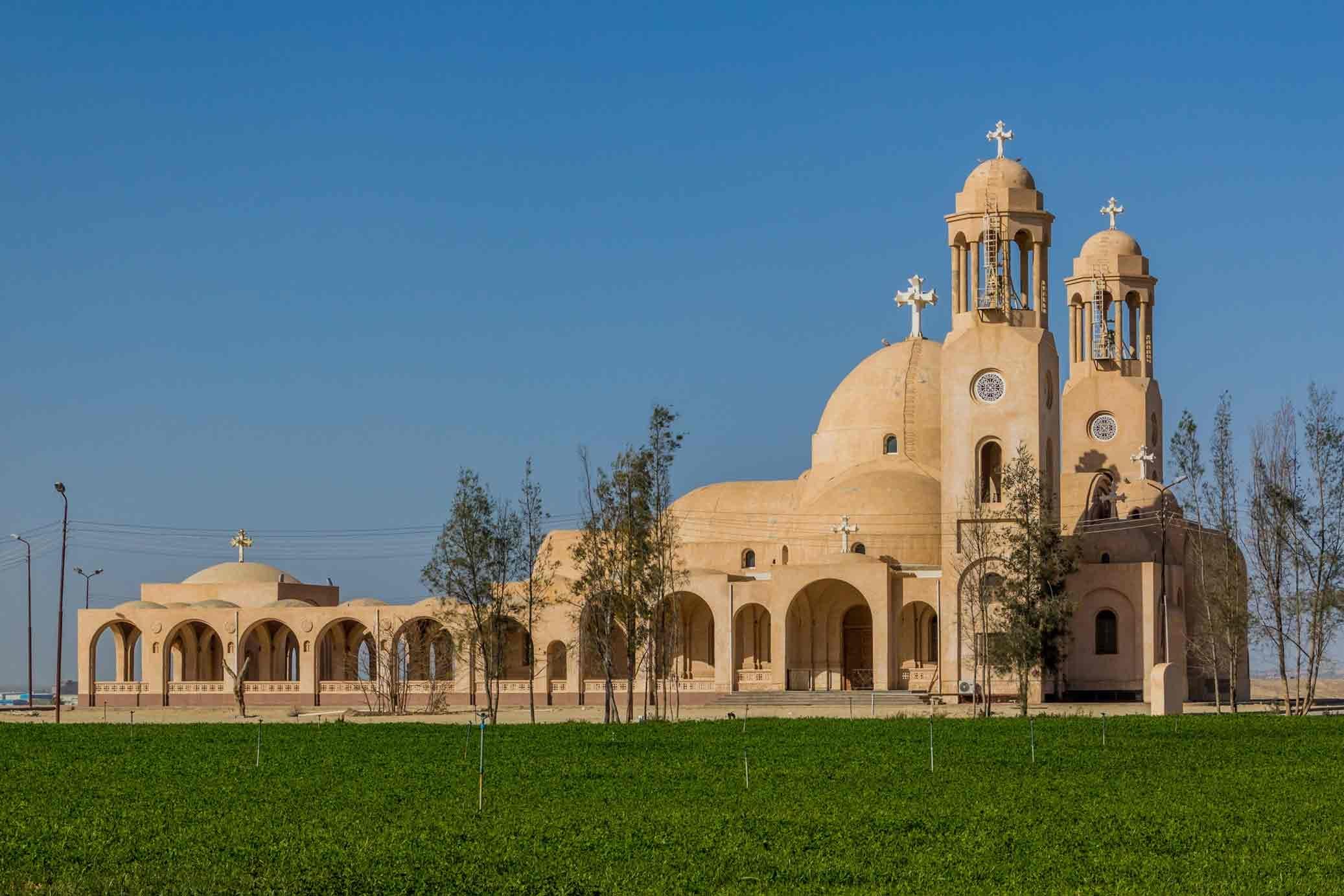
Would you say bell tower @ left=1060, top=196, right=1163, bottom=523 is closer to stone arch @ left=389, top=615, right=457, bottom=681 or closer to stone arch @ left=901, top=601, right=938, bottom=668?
stone arch @ left=901, top=601, right=938, bottom=668

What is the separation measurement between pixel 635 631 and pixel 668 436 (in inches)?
198

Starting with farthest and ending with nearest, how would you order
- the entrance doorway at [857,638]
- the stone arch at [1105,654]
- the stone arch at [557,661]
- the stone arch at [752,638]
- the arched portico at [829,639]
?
the stone arch at [557,661], the stone arch at [752,638], the entrance doorway at [857,638], the arched portico at [829,639], the stone arch at [1105,654]

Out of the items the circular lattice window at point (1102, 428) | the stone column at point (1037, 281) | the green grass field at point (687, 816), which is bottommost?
the green grass field at point (687, 816)

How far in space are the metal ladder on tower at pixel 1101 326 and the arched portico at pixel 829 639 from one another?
13169mm

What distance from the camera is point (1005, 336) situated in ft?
193

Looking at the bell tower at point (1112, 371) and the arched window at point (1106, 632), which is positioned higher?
the bell tower at point (1112, 371)

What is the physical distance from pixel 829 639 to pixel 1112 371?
14825 mm

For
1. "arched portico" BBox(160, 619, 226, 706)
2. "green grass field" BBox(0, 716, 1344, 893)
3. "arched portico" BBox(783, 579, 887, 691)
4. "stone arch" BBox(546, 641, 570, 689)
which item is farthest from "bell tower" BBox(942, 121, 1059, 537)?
"arched portico" BBox(160, 619, 226, 706)

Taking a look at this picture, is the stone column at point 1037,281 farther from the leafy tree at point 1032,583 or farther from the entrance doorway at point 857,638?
the entrance doorway at point 857,638

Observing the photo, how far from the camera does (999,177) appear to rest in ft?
196

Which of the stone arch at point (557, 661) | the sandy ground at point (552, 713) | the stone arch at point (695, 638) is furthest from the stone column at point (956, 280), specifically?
the stone arch at point (557, 661)

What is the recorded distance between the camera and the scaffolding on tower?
5891 centimetres

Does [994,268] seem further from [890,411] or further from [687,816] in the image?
[687,816]

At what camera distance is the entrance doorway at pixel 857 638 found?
6525 cm
